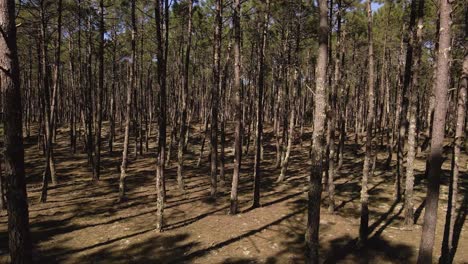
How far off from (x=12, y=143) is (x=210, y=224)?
8.16m

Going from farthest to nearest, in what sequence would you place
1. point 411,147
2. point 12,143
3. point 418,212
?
point 418,212 → point 411,147 → point 12,143

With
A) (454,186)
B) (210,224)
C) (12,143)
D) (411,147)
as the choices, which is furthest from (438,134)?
(210,224)

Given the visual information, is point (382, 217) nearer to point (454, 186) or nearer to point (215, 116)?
point (454, 186)

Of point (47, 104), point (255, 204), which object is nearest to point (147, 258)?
point (255, 204)

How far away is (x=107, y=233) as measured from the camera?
1133cm

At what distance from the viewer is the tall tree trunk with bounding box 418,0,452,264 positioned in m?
6.48

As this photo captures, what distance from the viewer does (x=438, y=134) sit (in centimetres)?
660

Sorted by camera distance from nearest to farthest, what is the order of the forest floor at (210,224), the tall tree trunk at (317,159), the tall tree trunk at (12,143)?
the tall tree trunk at (12,143), the tall tree trunk at (317,159), the forest floor at (210,224)

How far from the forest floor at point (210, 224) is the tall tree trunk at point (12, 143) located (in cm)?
465

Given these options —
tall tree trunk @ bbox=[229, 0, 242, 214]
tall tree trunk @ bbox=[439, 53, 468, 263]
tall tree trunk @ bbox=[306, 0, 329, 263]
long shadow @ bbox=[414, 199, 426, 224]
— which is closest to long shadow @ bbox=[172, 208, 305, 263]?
tall tree trunk @ bbox=[229, 0, 242, 214]

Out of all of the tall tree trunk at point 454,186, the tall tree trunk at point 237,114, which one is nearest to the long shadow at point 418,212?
the tall tree trunk at point 454,186

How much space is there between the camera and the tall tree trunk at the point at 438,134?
6.48 m

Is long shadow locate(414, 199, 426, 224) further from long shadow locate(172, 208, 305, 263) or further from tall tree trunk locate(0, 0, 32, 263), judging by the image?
tall tree trunk locate(0, 0, 32, 263)

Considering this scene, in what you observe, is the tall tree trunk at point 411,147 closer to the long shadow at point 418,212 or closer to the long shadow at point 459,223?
the long shadow at point 418,212
